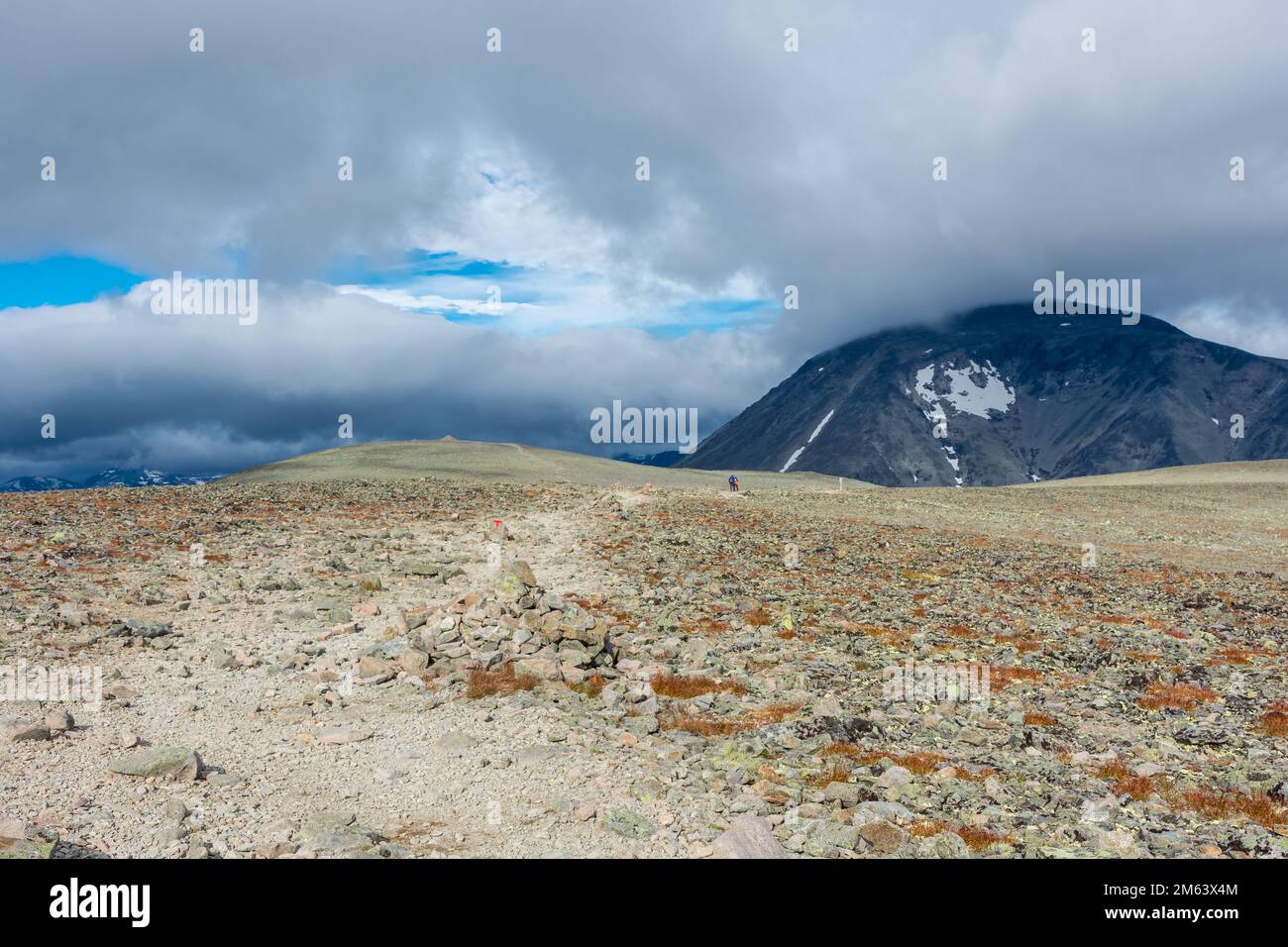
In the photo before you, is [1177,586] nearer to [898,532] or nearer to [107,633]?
[898,532]

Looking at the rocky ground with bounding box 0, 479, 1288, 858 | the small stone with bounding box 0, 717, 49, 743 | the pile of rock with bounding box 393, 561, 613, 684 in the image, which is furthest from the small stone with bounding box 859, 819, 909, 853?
the small stone with bounding box 0, 717, 49, 743

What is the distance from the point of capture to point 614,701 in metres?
16.7

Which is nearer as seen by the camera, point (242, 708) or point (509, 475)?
point (242, 708)

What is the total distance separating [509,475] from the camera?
82875mm

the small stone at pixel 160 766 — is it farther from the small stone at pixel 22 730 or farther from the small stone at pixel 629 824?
the small stone at pixel 629 824

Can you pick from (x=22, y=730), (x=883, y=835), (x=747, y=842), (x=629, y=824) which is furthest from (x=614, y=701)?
(x=22, y=730)

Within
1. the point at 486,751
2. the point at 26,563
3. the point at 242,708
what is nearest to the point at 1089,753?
the point at 486,751

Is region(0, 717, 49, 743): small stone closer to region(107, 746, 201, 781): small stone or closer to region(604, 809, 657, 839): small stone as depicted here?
region(107, 746, 201, 781): small stone

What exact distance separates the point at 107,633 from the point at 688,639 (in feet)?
49.2

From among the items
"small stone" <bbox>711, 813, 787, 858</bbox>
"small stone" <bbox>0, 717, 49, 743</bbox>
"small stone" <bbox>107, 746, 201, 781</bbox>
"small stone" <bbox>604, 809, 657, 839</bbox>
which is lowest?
"small stone" <bbox>604, 809, 657, 839</bbox>

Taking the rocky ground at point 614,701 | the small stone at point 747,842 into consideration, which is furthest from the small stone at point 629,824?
the small stone at point 747,842

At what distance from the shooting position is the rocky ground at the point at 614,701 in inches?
428

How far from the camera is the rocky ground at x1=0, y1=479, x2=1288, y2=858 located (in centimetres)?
1086
